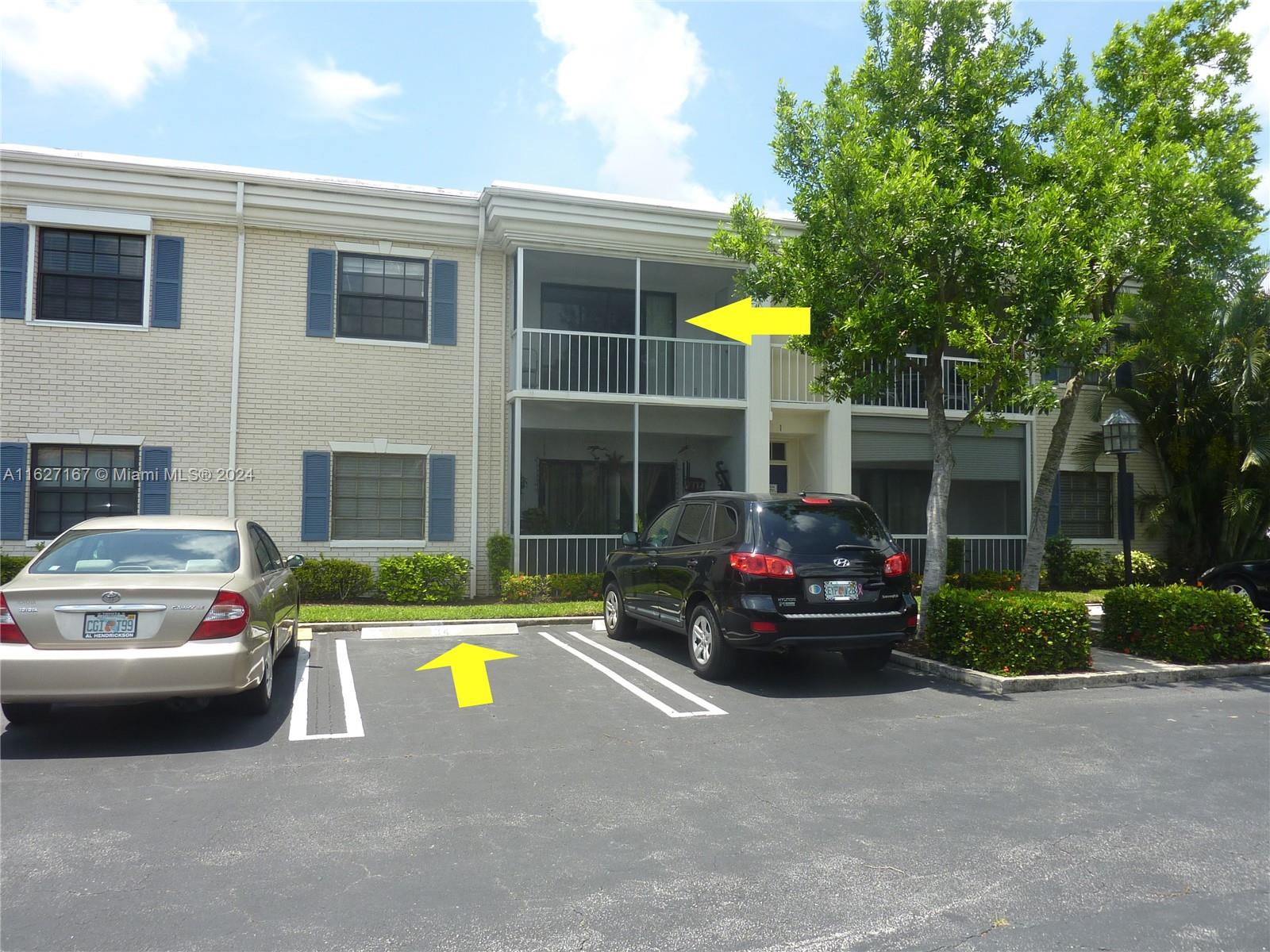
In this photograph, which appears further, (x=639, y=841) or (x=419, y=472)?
(x=419, y=472)

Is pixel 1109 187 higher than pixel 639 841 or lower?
higher

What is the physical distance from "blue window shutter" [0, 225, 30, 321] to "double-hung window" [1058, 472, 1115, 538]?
18225 mm

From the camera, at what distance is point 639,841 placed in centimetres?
439

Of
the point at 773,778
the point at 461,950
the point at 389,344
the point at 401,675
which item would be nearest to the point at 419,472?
the point at 389,344

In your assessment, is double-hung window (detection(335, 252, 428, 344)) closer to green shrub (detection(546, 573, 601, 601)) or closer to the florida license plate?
green shrub (detection(546, 573, 601, 601))

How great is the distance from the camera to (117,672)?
5.73m

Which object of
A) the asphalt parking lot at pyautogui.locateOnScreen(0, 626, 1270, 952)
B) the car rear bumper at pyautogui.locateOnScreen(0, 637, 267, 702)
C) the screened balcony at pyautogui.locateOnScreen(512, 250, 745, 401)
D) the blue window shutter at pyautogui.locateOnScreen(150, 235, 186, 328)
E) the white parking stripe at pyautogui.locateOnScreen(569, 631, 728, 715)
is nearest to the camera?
the asphalt parking lot at pyautogui.locateOnScreen(0, 626, 1270, 952)

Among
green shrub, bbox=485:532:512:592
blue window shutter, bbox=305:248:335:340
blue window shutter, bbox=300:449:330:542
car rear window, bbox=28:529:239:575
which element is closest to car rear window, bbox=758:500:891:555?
car rear window, bbox=28:529:239:575

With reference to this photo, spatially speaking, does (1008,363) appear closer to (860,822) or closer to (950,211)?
(950,211)

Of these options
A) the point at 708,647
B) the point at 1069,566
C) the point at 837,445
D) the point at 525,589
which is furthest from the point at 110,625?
the point at 1069,566

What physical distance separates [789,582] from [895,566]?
1103 mm

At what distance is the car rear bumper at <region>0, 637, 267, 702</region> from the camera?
567 cm

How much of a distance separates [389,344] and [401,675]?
742 centimetres

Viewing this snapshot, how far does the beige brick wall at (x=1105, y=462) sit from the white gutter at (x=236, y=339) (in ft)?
47.8
